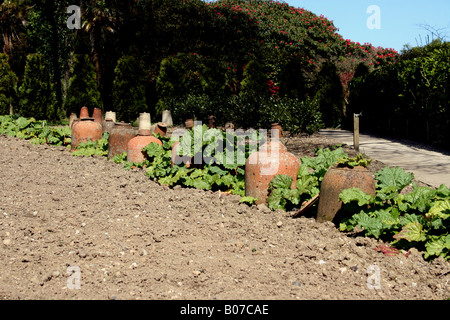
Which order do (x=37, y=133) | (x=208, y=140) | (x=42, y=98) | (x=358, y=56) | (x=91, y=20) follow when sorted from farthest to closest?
(x=358, y=56) → (x=91, y=20) → (x=42, y=98) → (x=37, y=133) → (x=208, y=140)

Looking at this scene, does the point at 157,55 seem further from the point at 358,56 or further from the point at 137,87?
the point at 358,56

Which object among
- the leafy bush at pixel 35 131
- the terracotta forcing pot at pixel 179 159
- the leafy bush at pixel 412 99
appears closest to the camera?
the terracotta forcing pot at pixel 179 159

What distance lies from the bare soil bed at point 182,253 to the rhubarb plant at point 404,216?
123 millimetres

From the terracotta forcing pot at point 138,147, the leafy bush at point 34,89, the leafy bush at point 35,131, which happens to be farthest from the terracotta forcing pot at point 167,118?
the terracotta forcing pot at point 138,147

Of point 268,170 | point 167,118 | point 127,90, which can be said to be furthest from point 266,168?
point 127,90

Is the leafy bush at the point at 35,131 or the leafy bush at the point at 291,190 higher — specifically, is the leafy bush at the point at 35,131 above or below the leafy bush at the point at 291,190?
above

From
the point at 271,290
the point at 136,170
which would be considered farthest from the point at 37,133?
the point at 271,290

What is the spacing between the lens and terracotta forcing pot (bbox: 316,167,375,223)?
3854mm

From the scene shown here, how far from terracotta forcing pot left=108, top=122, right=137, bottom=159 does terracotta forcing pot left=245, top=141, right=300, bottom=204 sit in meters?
3.13

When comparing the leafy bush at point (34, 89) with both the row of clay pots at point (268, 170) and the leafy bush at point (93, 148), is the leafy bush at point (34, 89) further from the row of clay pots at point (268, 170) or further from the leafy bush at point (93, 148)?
the row of clay pots at point (268, 170)

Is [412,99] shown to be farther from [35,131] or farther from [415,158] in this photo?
[35,131]

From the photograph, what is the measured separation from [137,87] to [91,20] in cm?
359

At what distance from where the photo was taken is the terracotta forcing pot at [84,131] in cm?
816

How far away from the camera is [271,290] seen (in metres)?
2.77
